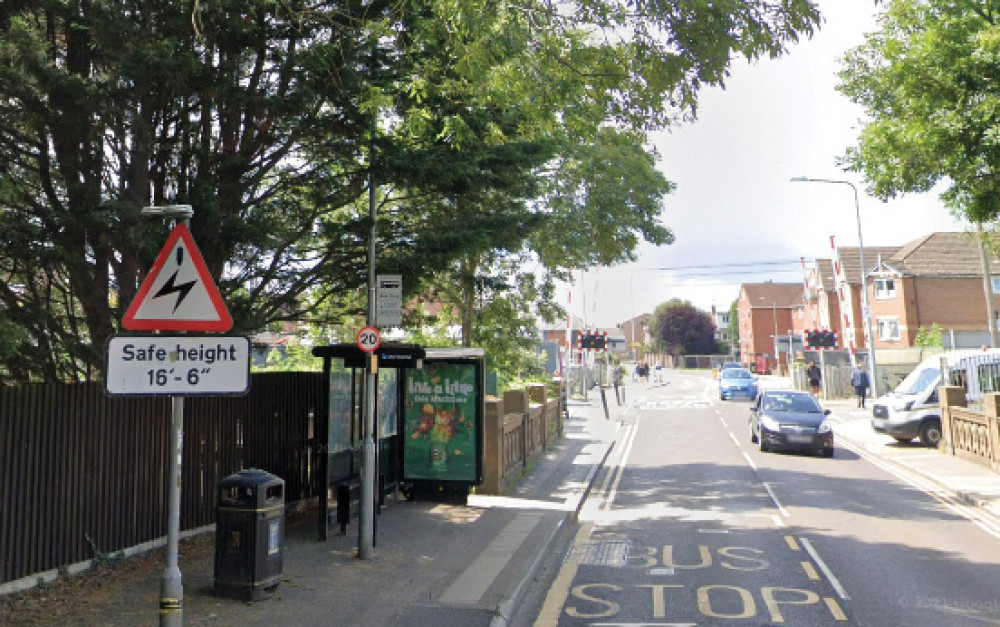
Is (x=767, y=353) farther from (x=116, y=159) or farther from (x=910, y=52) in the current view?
(x=116, y=159)

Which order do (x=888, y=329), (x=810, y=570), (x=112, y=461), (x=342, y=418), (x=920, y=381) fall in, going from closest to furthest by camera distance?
(x=112, y=461) → (x=810, y=570) → (x=342, y=418) → (x=920, y=381) → (x=888, y=329)

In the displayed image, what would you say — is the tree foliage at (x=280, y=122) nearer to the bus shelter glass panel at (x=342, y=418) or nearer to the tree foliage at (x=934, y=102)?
the bus shelter glass panel at (x=342, y=418)

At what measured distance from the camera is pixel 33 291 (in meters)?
7.72

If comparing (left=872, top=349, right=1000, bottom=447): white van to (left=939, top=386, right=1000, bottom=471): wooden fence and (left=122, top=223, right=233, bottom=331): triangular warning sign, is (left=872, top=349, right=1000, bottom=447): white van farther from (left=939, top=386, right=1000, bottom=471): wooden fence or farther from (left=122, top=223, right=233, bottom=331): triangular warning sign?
(left=122, top=223, right=233, bottom=331): triangular warning sign

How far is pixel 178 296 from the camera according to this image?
452cm

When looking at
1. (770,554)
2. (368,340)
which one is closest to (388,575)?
(368,340)

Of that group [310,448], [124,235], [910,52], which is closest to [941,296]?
[910,52]

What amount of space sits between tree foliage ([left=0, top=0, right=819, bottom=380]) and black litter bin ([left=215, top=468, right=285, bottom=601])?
2.23 metres

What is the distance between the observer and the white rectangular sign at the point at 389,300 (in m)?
8.05

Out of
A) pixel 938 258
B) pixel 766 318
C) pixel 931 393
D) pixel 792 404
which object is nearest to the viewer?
pixel 792 404

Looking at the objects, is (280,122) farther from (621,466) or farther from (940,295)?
(940,295)

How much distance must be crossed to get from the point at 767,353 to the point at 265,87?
80513 mm

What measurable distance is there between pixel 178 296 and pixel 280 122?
4.20 meters

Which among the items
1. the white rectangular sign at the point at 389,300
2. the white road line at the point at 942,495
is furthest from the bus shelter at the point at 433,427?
the white road line at the point at 942,495
